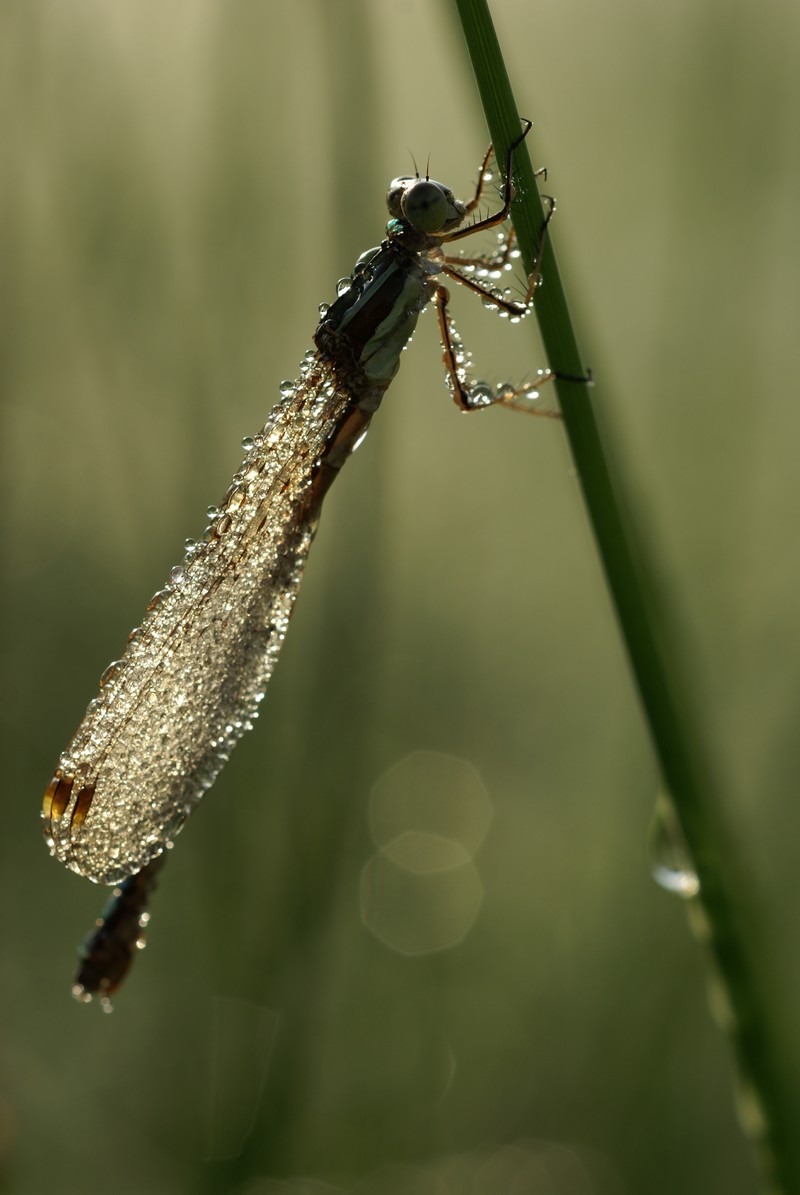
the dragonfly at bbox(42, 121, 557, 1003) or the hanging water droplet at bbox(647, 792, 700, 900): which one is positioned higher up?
the dragonfly at bbox(42, 121, 557, 1003)

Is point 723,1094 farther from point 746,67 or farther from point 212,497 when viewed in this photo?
point 746,67

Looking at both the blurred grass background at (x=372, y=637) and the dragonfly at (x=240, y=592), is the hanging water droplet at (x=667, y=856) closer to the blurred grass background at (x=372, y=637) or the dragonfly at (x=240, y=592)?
the blurred grass background at (x=372, y=637)

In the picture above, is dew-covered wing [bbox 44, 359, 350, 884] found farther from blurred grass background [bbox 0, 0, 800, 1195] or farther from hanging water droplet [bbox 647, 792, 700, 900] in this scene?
hanging water droplet [bbox 647, 792, 700, 900]

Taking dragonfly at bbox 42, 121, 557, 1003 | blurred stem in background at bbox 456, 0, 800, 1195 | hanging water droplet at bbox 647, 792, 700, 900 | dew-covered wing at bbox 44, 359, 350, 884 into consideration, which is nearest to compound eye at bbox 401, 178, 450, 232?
dragonfly at bbox 42, 121, 557, 1003

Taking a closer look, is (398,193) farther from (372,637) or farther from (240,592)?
(372,637)

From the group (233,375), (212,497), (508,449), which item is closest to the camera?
(233,375)

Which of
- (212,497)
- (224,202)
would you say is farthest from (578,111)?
(212,497)
